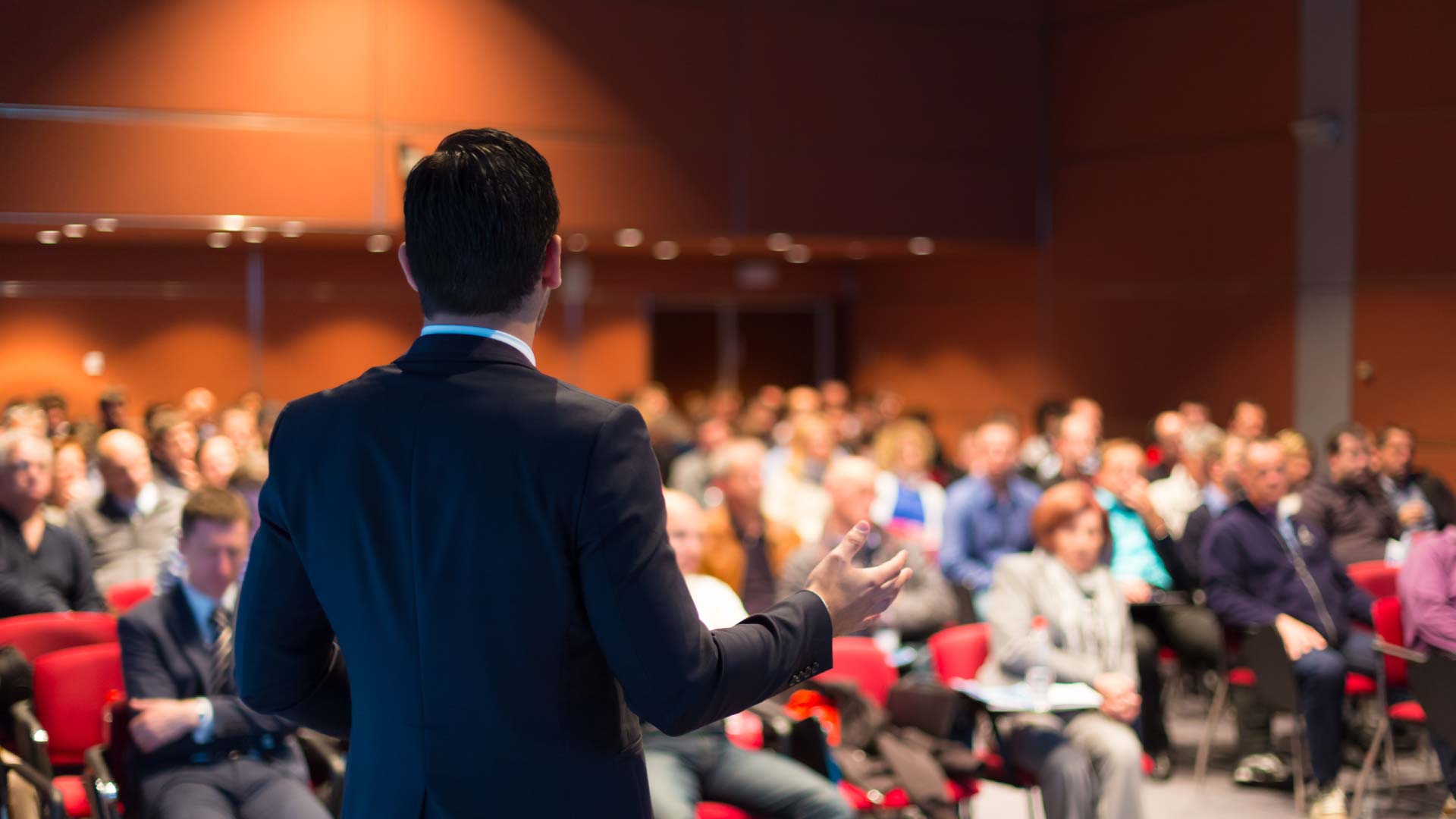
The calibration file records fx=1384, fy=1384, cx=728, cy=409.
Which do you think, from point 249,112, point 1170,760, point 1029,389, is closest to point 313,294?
point 249,112

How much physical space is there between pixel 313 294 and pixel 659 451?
5174 mm

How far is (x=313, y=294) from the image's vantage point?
1305 centimetres

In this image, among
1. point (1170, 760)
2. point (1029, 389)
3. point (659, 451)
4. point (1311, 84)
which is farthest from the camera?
point (1029, 389)

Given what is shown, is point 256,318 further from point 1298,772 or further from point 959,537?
point 1298,772

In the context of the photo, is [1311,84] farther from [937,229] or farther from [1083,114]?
[937,229]

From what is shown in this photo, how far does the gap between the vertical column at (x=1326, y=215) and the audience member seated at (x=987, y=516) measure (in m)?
4.64

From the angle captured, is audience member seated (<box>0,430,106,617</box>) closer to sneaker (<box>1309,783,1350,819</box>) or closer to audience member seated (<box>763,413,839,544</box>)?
audience member seated (<box>763,413,839,544</box>)

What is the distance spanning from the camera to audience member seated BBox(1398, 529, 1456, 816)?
522 centimetres

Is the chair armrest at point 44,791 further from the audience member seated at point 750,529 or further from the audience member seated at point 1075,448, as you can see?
the audience member seated at point 1075,448

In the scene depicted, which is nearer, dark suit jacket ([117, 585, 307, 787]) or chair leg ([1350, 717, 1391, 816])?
dark suit jacket ([117, 585, 307, 787])

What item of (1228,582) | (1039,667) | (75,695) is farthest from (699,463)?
(75,695)

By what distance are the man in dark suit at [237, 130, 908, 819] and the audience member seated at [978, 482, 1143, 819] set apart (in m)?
3.38

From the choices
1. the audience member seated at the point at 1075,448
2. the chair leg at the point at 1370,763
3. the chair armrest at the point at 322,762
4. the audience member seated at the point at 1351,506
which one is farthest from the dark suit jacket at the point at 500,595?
the audience member seated at the point at 1351,506

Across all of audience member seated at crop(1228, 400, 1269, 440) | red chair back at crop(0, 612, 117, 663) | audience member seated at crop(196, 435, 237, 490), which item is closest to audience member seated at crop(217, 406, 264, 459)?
audience member seated at crop(196, 435, 237, 490)
